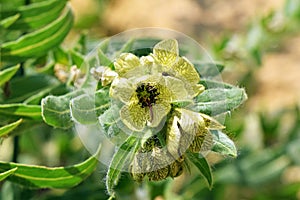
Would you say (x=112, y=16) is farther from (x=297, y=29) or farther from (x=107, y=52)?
(x=107, y=52)

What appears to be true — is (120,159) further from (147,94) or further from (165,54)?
(165,54)

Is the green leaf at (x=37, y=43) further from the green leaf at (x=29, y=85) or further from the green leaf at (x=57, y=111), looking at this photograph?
the green leaf at (x=57, y=111)

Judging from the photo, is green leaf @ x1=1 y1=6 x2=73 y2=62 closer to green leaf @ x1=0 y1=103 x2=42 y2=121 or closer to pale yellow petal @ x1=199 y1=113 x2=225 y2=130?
green leaf @ x1=0 y1=103 x2=42 y2=121

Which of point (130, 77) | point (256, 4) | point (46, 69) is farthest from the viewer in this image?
point (256, 4)

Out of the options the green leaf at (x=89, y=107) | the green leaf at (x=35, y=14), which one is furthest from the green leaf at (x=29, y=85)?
the green leaf at (x=89, y=107)

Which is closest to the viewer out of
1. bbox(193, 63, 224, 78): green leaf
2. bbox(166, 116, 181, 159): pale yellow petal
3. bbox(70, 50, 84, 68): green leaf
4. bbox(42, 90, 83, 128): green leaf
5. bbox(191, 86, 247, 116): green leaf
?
bbox(166, 116, 181, 159): pale yellow petal

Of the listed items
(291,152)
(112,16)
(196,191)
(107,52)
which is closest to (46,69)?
(107,52)

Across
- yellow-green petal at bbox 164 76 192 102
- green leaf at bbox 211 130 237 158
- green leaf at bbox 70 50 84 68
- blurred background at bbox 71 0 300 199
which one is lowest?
blurred background at bbox 71 0 300 199

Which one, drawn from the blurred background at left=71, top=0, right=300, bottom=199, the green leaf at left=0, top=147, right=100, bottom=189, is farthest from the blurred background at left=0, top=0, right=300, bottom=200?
the green leaf at left=0, top=147, right=100, bottom=189
